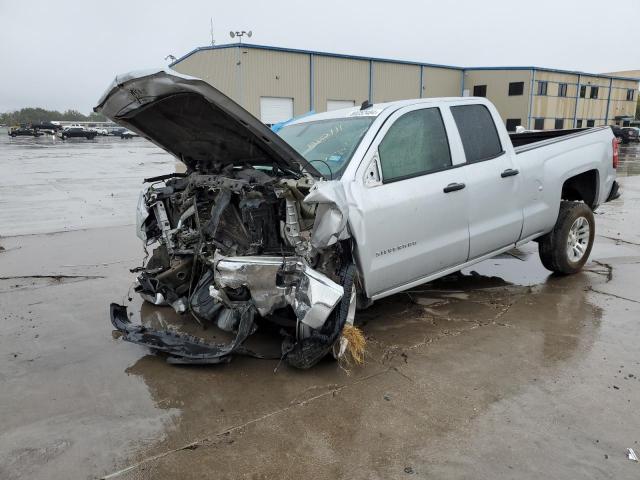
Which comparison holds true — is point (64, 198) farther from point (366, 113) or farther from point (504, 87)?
point (504, 87)

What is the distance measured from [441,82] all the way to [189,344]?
109 feet

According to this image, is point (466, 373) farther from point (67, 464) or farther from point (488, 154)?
point (67, 464)

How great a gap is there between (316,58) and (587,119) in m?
26.6

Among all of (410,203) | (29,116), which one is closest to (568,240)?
(410,203)

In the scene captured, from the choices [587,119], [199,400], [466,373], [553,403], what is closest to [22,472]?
[199,400]

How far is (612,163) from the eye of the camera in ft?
19.9

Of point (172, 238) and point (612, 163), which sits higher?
point (612, 163)

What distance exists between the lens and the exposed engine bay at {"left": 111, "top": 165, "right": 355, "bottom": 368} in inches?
136

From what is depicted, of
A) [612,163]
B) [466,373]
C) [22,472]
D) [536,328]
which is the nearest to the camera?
[22,472]

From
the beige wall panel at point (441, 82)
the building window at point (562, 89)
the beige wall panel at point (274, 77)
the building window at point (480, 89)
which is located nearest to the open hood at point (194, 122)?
the beige wall panel at point (274, 77)

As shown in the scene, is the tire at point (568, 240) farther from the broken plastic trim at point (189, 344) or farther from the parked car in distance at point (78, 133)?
the parked car in distance at point (78, 133)

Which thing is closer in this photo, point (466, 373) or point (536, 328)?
point (466, 373)

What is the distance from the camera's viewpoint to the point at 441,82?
33.9 metres

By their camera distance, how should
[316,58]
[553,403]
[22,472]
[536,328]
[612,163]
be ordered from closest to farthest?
[22,472], [553,403], [536,328], [612,163], [316,58]
